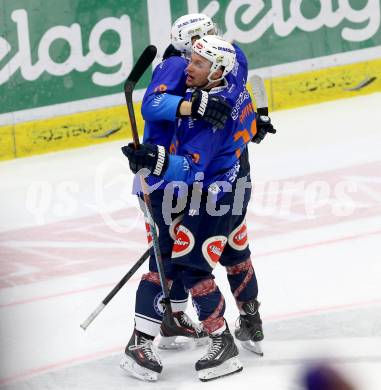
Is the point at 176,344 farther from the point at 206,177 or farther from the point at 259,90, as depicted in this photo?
the point at 259,90

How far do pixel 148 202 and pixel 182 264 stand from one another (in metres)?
0.34

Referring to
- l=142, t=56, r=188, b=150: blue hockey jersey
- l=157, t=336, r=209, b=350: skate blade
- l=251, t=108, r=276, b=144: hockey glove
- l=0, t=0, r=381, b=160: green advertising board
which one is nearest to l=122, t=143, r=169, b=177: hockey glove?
l=142, t=56, r=188, b=150: blue hockey jersey

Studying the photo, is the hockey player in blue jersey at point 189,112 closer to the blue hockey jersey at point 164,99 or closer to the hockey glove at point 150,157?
the blue hockey jersey at point 164,99

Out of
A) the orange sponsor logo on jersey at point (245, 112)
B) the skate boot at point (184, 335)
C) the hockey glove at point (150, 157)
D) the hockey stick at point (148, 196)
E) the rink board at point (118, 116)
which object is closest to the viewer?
the hockey glove at point (150, 157)

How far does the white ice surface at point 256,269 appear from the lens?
6328 millimetres

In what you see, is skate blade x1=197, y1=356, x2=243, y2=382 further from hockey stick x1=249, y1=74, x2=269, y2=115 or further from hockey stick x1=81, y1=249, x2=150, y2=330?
hockey stick x1=249, y1=74, x2=269, y2=115

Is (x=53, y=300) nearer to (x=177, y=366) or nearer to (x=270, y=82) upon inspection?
(x=177, y=366)

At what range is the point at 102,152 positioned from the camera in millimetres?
11289

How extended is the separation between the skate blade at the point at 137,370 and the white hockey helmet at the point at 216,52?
1450 millimetres

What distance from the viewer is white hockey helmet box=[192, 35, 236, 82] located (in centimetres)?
591

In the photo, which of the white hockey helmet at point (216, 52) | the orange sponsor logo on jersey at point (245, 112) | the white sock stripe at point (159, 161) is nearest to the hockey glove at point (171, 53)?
the white hockey helmet at point (216, 52)

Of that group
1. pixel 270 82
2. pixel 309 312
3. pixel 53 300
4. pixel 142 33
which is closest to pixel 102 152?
pixel 142 33

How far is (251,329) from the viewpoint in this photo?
6.47 meters

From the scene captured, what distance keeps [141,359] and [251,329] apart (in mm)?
616
